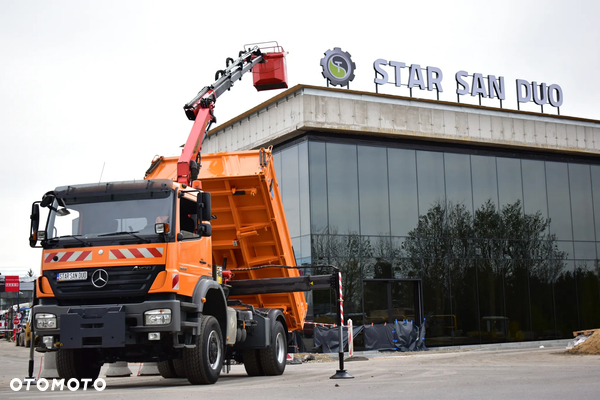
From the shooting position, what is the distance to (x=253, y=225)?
13.4 m

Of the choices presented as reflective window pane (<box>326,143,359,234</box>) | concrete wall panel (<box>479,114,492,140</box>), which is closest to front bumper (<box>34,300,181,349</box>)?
reflective window pane (<box>326,143,359,234</box>)

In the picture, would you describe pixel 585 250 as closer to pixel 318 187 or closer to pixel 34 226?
pixel 318 187

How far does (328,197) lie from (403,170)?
3.65m

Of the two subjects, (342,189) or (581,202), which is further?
(581,202)

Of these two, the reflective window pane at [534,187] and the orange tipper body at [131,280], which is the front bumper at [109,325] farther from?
the reflective window pane at [534,187]

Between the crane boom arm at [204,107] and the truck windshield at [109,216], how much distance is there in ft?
4.76

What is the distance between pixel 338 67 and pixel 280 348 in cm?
1498

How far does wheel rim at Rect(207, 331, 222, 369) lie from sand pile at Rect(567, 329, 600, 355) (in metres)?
11.5

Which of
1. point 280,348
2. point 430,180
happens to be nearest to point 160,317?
point 280,348

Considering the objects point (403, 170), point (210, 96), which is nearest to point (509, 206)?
point (403, 170)

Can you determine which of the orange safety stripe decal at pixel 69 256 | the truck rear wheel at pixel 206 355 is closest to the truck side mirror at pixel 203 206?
the truck rear wheel at pixel 206 355

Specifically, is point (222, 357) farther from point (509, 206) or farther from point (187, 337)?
point (509, 206)

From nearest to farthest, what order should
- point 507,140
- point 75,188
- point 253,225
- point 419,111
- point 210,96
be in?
point 75,188, point 253,225, point 210,96, point 419,111, point 507,140

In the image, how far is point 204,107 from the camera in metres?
14.2
